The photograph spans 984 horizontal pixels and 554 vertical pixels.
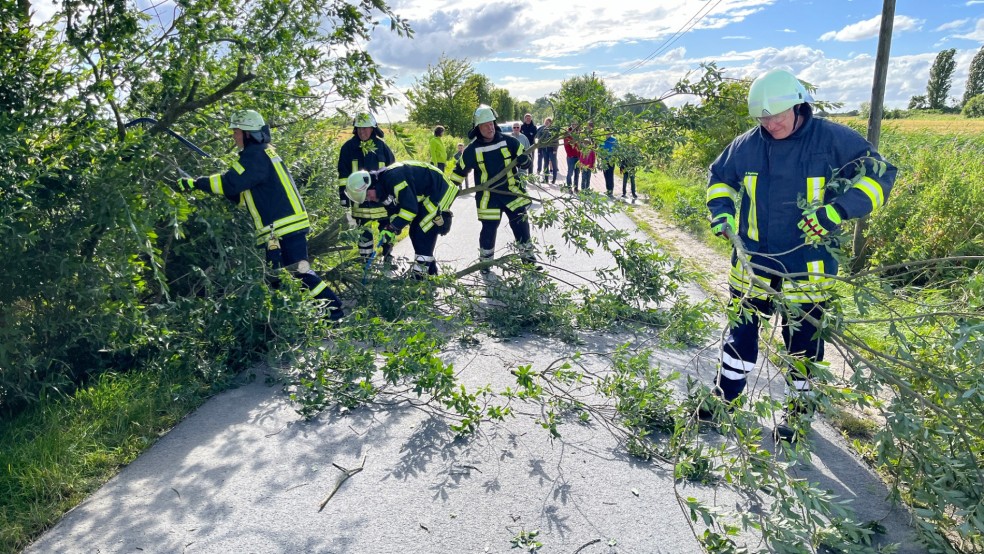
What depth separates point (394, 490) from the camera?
11.0 feet

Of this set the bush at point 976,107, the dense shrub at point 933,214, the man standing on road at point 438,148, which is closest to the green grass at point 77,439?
the dense shrub at point 933,214

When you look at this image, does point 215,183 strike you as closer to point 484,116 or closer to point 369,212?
point 369,212

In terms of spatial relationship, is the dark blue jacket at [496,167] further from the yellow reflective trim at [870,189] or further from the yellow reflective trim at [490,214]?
the yellow reflective trim at [870,189]

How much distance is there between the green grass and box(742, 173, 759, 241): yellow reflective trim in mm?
3777

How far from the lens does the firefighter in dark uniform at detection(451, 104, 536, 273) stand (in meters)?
7.34

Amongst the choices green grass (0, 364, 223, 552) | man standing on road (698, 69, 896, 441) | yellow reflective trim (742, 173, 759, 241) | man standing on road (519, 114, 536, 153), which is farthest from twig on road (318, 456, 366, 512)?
man standing on road (519, 114, 536, 153)

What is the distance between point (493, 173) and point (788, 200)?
4.36m

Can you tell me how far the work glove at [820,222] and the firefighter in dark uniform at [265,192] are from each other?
3.32 meters

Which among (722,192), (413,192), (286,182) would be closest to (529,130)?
(413,192)

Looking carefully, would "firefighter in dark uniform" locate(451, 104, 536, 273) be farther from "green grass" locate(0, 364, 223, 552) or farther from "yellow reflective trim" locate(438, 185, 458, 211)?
"green grass" locate(0, 364, 223, 552)

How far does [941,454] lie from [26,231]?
4.91 meters

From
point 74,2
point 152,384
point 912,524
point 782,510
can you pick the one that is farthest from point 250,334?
point 912,524

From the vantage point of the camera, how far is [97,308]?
13.6 ft

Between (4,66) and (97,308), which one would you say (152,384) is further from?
(4,66)
